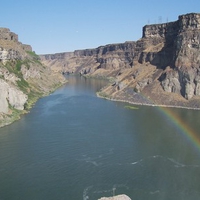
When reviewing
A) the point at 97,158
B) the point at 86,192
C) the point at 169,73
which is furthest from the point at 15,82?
the point at 86,192

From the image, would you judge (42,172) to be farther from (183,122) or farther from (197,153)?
(183,122)

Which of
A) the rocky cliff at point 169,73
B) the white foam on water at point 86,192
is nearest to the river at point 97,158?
the white foam on water at point 86,192

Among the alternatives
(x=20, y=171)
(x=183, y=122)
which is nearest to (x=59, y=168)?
(x=20, y=171)

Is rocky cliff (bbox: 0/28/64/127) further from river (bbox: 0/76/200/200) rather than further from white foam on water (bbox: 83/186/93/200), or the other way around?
white foam on water (bbox: 83/186/93/200)

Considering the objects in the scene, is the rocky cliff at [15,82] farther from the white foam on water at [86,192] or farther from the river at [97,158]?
the white foam on water at [86,192]

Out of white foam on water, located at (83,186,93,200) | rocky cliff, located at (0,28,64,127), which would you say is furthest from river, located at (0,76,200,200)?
rocky cliff, located at (0,28,64,127)

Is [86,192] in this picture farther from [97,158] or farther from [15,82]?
[15,82]
